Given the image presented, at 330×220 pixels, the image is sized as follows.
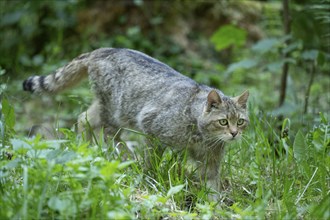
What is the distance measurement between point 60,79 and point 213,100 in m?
1.82

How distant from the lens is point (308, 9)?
5.82 metres

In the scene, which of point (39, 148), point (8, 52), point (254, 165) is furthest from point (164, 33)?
point (39, 148)

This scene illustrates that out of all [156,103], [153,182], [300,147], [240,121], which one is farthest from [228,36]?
[153,182]

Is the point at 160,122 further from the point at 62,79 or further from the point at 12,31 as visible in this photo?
the point at 12,31

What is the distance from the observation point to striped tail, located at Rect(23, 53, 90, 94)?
17.2ft

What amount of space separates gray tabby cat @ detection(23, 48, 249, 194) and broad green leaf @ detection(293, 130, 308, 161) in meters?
0.45

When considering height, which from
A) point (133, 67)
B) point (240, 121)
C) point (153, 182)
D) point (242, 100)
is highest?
point (133, 67)

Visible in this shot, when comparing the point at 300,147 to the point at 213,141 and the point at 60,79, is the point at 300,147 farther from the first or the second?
the point at 60,79

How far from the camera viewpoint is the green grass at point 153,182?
2.69 meters

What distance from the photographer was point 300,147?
13.1 feet

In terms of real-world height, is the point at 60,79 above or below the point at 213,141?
above

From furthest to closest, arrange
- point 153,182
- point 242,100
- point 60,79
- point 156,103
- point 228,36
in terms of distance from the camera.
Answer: point 228,36, point 60,79, point 156,103, point 242,100, point 153,182

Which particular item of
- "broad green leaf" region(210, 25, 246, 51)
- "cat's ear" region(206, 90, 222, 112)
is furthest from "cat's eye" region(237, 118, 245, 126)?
"broad green leaf" region(210, 25, 246, 51)

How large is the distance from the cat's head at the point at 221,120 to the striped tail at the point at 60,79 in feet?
5.24
